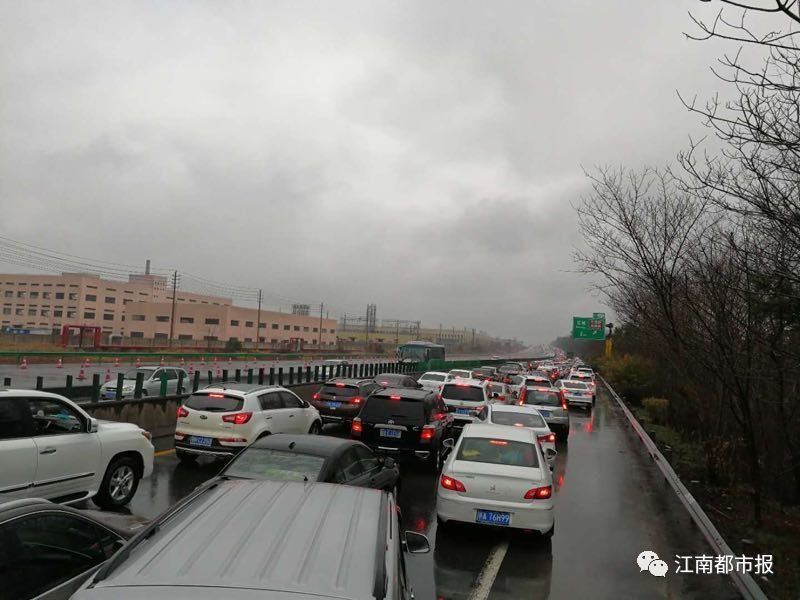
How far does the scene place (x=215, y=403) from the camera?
11.4 metres

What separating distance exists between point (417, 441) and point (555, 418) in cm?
826

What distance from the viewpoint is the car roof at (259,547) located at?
248 centimetres

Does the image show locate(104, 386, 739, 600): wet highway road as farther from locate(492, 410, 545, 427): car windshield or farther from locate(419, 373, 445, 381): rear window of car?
locate(419, 373, 445, 381): rear window of car

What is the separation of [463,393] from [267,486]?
1491 centimetres

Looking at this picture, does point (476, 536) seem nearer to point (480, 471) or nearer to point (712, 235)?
point (480, 471)

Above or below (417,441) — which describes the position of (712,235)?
above

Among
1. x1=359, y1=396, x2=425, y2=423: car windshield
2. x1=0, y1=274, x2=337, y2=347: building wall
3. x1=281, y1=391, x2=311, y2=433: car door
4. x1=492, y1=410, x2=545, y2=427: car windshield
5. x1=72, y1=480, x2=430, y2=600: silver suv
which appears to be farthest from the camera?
x1=0, y1=274, x2=337, y2=347: building wall

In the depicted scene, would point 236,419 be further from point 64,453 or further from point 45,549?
point 45,549

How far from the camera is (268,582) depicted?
2.47m

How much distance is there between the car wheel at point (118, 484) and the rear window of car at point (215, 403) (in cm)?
271

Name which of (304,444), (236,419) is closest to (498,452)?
(304,444)

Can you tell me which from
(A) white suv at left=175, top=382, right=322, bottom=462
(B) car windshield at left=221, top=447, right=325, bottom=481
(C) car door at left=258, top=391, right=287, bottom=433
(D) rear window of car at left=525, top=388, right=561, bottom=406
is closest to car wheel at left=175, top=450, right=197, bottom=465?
(A) white suv at left=175, top=382, right=322, bottom=462

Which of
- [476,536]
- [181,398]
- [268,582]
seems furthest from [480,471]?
[181,398]

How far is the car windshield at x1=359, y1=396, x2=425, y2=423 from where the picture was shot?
1200cm
